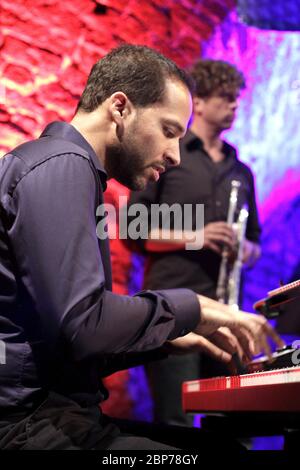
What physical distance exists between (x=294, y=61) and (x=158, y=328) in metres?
3.32

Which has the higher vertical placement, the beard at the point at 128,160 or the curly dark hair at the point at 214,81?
the curly dark hair at the point at 214,81

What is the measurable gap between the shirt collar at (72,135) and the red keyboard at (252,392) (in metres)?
0.64

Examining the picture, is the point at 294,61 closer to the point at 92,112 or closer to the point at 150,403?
the point at 150,403

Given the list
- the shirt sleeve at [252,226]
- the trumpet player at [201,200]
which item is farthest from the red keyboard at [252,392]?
the shirt sleeve at [252,226]

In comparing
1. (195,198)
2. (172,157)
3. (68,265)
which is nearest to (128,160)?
(172,157)

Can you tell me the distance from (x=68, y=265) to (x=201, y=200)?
1951 mm

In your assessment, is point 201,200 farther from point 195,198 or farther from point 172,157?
point 172,157

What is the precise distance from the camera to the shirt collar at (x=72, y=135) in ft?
5.05

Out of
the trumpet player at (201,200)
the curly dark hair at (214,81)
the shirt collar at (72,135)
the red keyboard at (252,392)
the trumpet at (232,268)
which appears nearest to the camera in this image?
the red keyboard at (252,392)

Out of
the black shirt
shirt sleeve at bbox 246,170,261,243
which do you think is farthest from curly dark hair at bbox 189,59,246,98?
shirt sleeve at bbox 246,170,261,243

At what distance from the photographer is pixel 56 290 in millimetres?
1232

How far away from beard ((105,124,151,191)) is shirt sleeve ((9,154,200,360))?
34 centimetres

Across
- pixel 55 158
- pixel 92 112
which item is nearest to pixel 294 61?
pixel 92 112

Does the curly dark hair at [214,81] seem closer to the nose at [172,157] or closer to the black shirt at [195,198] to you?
the black shirt at [195,198]
